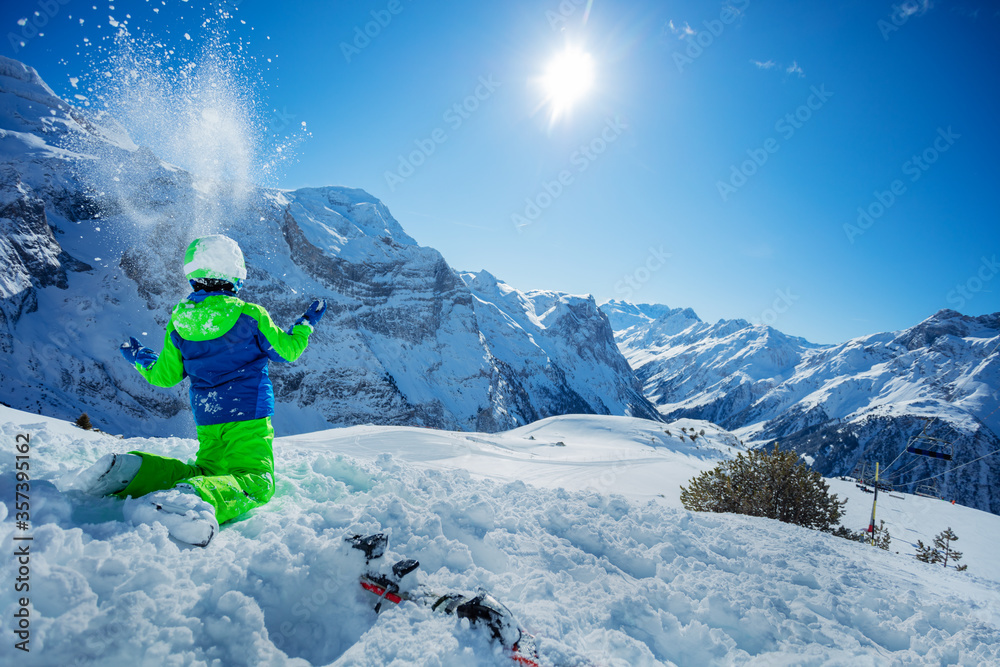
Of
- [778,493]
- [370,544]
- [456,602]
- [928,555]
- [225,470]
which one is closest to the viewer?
[456,602]

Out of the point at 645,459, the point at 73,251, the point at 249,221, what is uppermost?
the point at 249,221

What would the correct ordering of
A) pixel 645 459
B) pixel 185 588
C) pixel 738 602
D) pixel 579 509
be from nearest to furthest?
pixel 185 588
pixel 738 602
pixel 579 509
pixel 645 459

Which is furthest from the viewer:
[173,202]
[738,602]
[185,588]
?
[173,202]

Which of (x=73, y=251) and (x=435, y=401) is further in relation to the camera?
(x=435, y=401)

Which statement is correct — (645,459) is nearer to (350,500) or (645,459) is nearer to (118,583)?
(350,500)

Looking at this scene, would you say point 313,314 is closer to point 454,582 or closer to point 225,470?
point 225,470

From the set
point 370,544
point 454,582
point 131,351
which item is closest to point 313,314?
point 131,351

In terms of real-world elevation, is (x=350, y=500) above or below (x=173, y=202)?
below

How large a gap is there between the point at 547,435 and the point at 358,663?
27730mm

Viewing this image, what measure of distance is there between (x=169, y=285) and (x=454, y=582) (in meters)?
71.6

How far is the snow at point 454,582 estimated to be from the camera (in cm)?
195

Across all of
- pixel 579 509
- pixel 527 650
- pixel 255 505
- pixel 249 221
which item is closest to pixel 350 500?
pixel 255 505

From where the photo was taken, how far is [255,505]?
339 cm

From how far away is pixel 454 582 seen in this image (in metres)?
2.96
